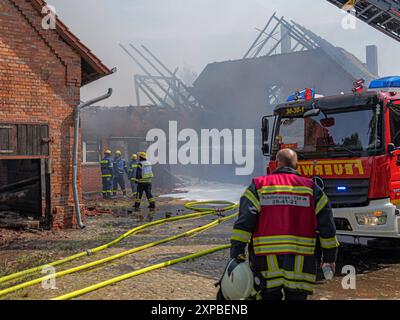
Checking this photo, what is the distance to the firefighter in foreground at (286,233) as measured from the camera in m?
2.86

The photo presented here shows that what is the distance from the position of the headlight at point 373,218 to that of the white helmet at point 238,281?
2.82 metres

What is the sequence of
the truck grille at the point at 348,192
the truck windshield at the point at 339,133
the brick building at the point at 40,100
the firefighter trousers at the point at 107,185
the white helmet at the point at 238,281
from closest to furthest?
the white helmet at the point at 238,281 → the truck grille at the point at 348,192 → the truck windshield at the point at 339,133 → the brick building at the point at 40,100 → the firefighter trousers at the point at 107,185

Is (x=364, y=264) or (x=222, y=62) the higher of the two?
(x=222, y=62)

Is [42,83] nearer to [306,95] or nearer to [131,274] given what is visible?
[131,274]

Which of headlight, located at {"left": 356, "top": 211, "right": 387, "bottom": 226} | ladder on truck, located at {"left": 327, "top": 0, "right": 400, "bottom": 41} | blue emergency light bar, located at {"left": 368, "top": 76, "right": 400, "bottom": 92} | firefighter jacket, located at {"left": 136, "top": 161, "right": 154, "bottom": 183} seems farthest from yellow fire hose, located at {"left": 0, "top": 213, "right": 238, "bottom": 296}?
ladder on truck, located at {"left": 327, "top": 0, "right": 400, "bottom": 41}

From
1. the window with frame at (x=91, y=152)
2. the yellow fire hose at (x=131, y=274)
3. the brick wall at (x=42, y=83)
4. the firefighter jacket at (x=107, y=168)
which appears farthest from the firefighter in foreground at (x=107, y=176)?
the yellow fire hose at (x=131, y=274)

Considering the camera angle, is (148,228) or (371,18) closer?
(371,18)

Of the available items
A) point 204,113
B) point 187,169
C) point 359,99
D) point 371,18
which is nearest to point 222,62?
point 204,113

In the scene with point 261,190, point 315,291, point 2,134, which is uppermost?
point 2,134

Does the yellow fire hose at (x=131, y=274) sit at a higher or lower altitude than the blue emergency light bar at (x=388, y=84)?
lower

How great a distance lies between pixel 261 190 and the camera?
116 inches

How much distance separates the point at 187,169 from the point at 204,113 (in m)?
3.47

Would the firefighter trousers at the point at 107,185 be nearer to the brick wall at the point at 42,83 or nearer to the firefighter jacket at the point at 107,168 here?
the firefighter jacket at the point at 107,168
